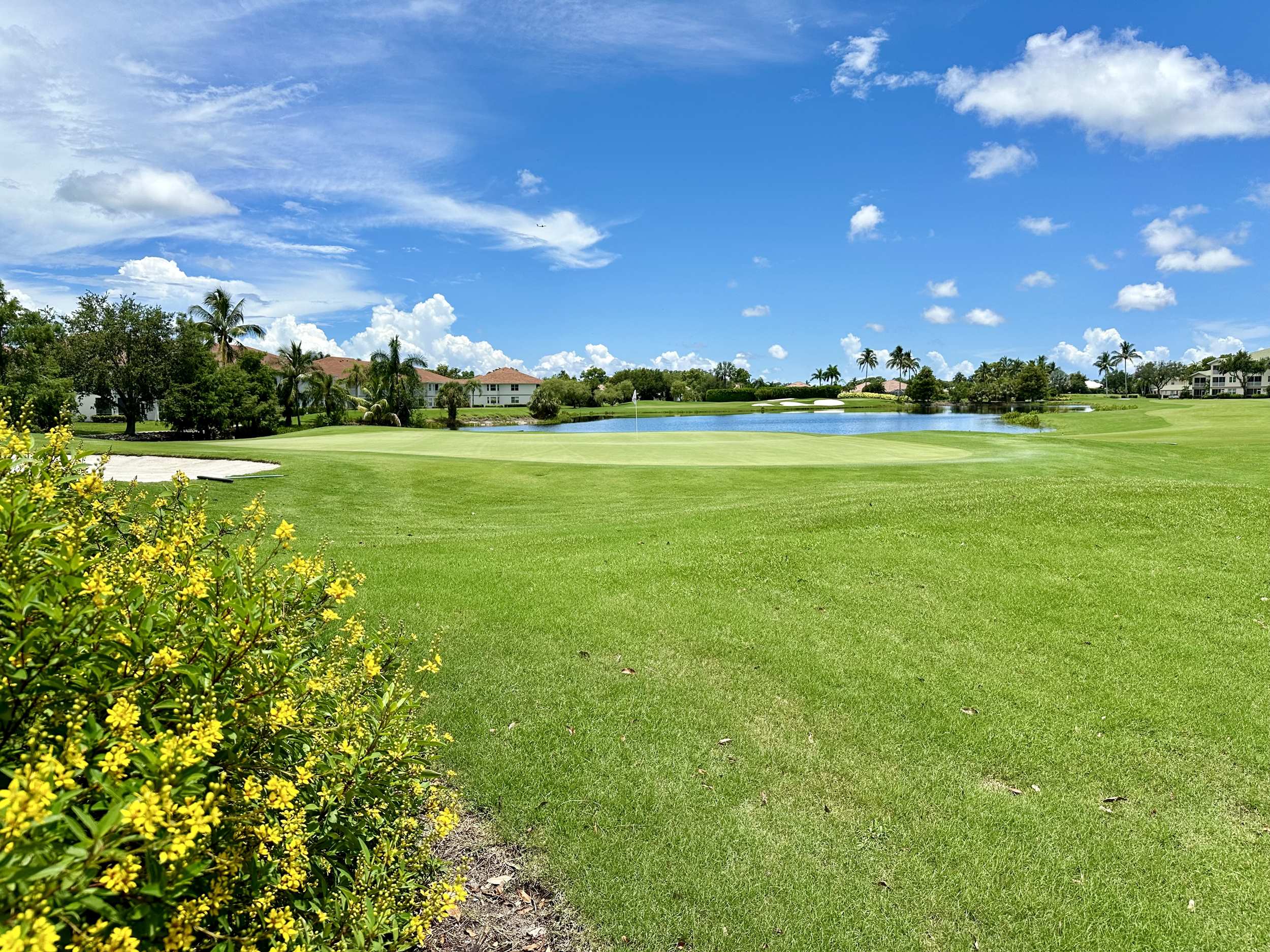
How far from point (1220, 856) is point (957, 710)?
1.90m

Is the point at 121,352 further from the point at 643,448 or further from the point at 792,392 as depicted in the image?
the point at 792,392

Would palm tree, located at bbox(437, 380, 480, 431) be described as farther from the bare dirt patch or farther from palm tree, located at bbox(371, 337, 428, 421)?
the bare dirt patch

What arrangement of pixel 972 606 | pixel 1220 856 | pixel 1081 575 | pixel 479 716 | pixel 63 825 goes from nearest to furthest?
pixel 63 825 → pixel 1220 856 → pixel 479 716 → pixel 972 606 → pixel 1081 575

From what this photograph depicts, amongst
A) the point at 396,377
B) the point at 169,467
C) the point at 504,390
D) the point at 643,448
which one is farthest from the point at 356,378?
the point at 169,467

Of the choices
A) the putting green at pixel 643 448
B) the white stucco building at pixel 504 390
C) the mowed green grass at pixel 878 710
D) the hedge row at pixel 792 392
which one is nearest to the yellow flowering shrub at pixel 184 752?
the mowed green grass at pixel 878 710

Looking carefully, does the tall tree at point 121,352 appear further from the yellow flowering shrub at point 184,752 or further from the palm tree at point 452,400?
the yellow flowering shrub at point 184,752

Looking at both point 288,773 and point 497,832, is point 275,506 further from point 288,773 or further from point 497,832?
point 288,773

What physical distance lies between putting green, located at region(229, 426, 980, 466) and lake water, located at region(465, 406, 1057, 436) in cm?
1583

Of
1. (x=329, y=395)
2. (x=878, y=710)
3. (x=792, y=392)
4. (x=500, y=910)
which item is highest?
(x=792, y=392)

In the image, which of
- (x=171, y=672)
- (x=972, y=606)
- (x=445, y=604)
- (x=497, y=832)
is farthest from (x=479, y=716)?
(x=972, y=606)

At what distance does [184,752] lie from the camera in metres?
1.82

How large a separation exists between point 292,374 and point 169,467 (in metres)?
53.0

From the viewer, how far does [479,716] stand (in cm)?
575

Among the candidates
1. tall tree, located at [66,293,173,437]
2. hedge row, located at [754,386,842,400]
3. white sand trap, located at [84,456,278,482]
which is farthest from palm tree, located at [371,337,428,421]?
hedge row, located at [754,386,842,400]
